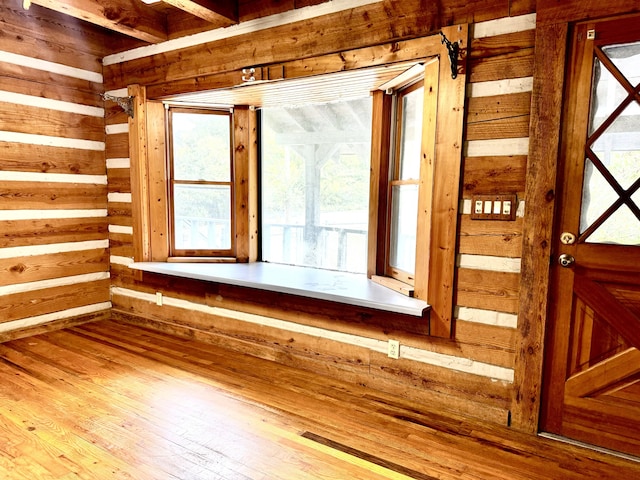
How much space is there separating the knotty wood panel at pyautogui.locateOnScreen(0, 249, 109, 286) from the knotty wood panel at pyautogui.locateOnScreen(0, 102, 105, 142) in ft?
3.51

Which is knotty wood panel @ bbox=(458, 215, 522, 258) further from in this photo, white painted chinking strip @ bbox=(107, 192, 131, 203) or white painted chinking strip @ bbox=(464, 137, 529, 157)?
white painted chinking strip @ bbox=(107, 192, 131, 203)

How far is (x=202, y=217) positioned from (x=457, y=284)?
2.39 m

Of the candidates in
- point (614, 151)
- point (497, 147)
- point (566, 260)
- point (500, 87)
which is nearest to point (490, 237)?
point (566, 260)

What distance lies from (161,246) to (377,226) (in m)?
2.01

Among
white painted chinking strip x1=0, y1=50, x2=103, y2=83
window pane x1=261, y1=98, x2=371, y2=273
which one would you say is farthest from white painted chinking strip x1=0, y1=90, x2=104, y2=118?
window pane x1=261, y1=98, x2=371, y2=273

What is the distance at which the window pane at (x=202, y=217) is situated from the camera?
12.5 feet

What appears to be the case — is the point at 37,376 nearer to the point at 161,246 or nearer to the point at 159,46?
the point at 161,246

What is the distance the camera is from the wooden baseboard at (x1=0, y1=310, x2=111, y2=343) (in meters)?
3.54

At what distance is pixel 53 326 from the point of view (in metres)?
3.80

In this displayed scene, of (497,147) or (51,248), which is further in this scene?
(51,248)

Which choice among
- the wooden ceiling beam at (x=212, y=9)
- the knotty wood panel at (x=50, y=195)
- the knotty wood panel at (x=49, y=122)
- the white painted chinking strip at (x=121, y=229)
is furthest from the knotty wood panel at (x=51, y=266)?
the wooden ceiling beam at (x=212, y=9)

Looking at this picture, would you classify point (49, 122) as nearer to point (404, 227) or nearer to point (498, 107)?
point (404, 227)

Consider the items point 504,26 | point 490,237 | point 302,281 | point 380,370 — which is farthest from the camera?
point 302,281

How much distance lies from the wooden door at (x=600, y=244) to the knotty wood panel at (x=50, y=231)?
3825 mm
